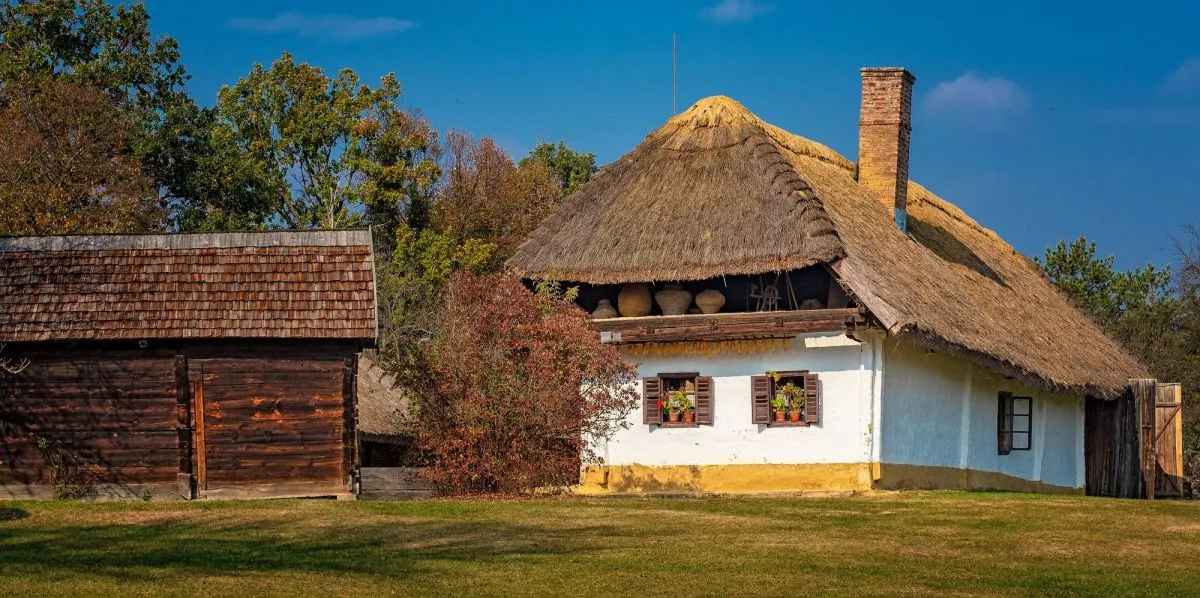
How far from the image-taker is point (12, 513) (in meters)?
21.0

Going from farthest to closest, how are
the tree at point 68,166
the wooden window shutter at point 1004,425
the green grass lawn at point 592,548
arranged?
the tree at point 68,166
the wooden window shutter at point 1004,425
the green grass lawn at point 592,548

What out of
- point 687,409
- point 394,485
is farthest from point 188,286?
point 687,409

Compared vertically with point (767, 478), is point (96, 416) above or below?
above

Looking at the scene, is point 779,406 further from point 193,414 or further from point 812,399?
point 193,414

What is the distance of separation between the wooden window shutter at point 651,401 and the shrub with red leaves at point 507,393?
3.47m

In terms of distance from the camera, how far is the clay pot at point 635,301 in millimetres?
29719

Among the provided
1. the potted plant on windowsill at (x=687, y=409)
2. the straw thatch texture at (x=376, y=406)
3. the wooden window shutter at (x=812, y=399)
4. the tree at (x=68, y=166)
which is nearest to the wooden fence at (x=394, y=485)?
the potted plant on windowsill at (x=687, y=409)

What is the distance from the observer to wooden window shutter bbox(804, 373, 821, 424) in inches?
1111

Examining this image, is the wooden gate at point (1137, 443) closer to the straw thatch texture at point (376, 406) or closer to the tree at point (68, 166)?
the straw thatch texture at point (376, 406)

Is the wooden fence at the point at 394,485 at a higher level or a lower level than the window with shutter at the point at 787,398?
lower

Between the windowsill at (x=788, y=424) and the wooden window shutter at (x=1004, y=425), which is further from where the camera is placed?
the wooden window shutter at (x=1004, y=425)

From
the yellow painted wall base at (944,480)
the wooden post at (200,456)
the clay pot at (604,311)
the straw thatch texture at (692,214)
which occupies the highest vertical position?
the straw thatch texture at (692,214)

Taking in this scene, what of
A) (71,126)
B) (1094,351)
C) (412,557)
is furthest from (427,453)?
(71,126)

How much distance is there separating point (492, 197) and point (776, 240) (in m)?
27.1
